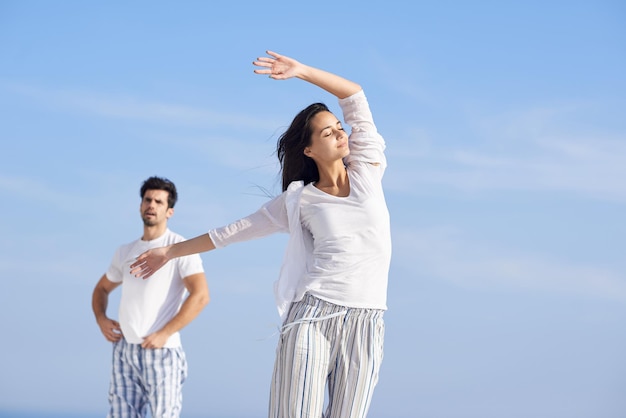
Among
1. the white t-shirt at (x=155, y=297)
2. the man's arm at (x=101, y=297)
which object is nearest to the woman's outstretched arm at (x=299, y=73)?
the white t-shirt at (x=155, y=297)

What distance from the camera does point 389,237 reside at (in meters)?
3.20

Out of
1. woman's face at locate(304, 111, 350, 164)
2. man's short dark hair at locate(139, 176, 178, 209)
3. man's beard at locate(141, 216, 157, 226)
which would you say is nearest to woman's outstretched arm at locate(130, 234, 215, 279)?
woman's face at locate(304, 111, 350, 164)

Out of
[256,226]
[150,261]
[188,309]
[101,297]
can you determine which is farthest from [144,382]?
[256,226]

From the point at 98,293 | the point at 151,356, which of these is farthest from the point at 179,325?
the point at 98,293

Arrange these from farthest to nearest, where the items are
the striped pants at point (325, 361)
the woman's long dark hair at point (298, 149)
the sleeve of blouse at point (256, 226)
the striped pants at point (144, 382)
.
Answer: the striped pants at point (144, 382), the woman's long dark hair at point (298, 149), the sleeve of blouse at point (256, 226), the striped pants at point (325, 361)

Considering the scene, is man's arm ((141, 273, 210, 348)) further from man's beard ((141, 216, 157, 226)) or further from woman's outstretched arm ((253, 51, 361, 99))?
woman's outstretched arm ((253, 51, 361, 99))

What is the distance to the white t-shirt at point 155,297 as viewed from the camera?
5.10 metres

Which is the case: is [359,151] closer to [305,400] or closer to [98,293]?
[305,400]

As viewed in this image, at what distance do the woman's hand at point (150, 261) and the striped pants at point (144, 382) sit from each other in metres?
1.81

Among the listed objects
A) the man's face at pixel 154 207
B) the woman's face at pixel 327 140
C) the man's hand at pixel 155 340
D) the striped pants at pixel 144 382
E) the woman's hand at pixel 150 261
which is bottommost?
the striped pants at pixel 144 382

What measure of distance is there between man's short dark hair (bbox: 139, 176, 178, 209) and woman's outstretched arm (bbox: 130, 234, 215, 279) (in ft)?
6.35

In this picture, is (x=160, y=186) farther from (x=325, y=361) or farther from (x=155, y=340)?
(x=325, y=361)

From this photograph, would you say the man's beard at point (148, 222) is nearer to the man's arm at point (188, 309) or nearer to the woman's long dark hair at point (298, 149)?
the man's arm at point (188, 309)

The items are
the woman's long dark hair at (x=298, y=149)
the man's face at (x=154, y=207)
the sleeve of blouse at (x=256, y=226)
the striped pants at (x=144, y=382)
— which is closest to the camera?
the sleeve of blouse at (x=256, y=226)
